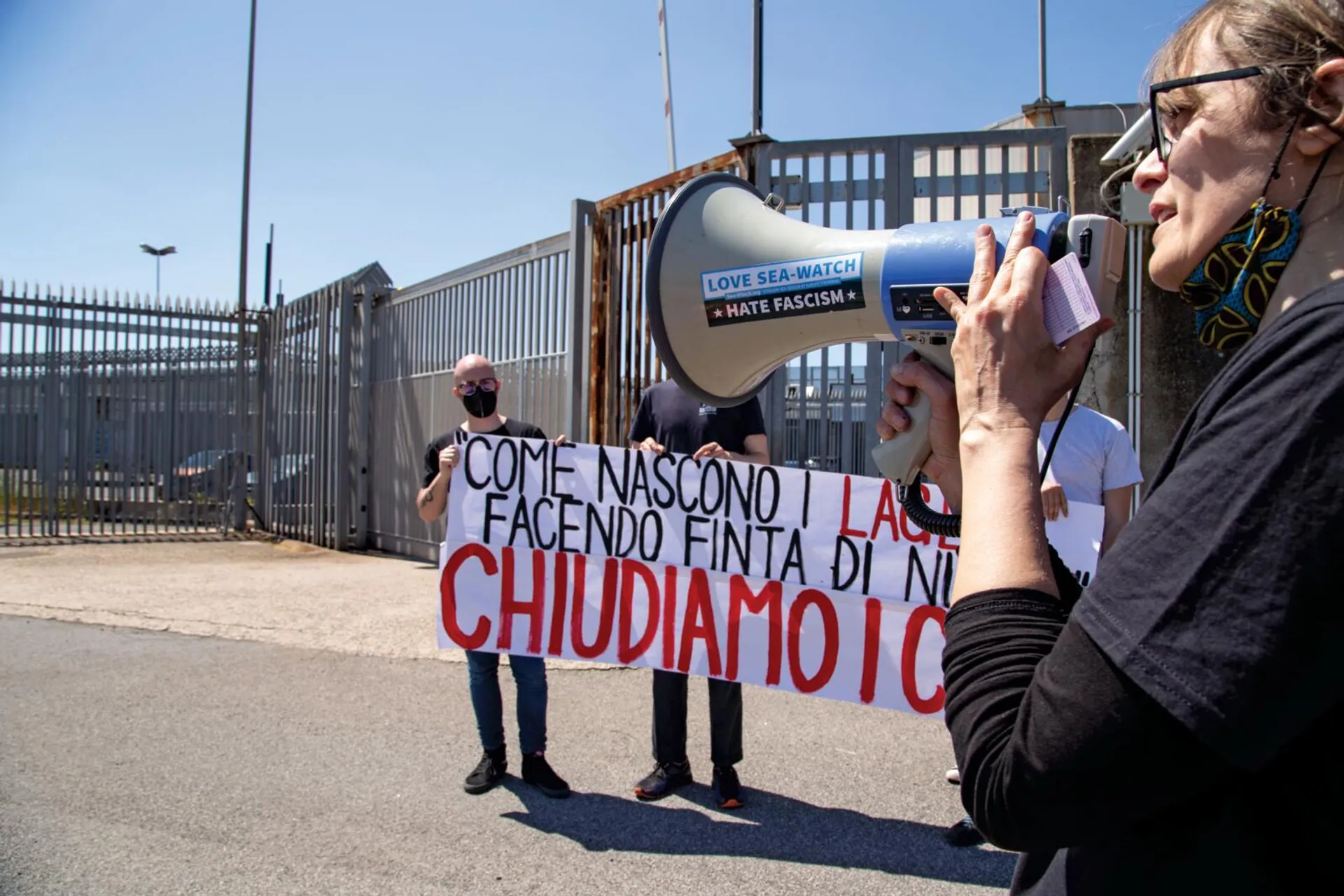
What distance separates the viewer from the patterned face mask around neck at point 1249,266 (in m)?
0.96

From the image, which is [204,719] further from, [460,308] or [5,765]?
[460,308]

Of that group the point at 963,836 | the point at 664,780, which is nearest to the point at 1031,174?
the point at 963,836

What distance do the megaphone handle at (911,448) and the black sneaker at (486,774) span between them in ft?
10.2

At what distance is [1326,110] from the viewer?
93 centimetres

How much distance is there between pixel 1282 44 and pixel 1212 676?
2.00 feet

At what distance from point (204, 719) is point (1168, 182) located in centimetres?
496

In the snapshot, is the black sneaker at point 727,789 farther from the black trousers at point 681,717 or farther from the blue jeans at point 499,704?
the blue jeans at point 499,704

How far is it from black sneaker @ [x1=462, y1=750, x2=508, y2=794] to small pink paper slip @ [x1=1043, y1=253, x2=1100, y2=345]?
3.57 m

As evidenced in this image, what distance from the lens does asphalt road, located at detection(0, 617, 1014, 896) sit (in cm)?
335

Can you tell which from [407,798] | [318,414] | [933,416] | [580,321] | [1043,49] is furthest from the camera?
[318,414]

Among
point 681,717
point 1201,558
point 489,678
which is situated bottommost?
point 681,717

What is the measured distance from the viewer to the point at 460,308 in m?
9.58

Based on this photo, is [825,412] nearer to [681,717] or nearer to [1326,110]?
[681,717]

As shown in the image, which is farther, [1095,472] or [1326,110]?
[1095,472]
